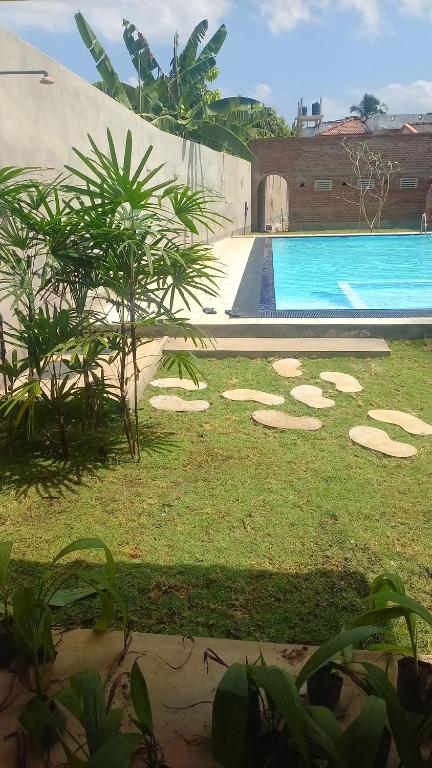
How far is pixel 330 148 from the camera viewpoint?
21375 mm

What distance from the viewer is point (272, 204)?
968 inches

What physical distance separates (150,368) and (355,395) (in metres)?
1.96

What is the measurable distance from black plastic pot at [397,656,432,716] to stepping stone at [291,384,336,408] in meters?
3.11

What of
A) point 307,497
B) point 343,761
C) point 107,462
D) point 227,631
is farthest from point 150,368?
point 343,761

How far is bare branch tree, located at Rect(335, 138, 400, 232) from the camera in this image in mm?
21141

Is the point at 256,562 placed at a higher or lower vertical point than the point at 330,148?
lower

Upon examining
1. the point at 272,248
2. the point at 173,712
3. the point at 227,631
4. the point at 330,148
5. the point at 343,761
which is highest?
the point at 330,148

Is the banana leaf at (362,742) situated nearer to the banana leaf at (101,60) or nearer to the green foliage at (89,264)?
the green foliage at (89,264)

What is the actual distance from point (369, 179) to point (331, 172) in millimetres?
1482

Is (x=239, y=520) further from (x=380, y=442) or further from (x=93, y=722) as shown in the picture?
(x=93, y=722)

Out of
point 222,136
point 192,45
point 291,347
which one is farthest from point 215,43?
point 291,347

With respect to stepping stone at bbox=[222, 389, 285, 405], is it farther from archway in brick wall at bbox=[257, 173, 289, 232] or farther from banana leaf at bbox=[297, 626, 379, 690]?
archway in brick wall at bbox=[257, 173, 289, 232]

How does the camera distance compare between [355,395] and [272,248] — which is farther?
[272,248]

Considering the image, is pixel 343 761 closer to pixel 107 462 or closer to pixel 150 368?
pixel 107 462
